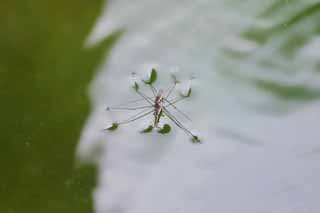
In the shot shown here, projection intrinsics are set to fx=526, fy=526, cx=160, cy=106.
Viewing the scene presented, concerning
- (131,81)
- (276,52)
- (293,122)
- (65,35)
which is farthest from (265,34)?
(65,35)

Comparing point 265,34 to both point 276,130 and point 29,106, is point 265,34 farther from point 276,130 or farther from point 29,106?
point 29,106

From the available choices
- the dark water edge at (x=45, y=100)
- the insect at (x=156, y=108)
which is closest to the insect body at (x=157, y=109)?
the insect at (x=156, y=108)

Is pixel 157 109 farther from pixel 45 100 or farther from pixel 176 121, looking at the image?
pixel 45 100

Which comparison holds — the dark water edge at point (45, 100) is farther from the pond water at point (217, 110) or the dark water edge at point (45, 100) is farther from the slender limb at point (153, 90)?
Answer: the slender limb at point (153, 90)

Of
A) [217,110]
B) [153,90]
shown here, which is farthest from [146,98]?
[217,110]

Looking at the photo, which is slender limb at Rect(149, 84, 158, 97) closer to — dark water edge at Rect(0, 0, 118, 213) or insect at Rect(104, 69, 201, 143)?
insect at Rect(104, 69, 201, 143)

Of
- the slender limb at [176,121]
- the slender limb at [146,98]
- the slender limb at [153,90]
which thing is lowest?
the slender limb at [176,121]
